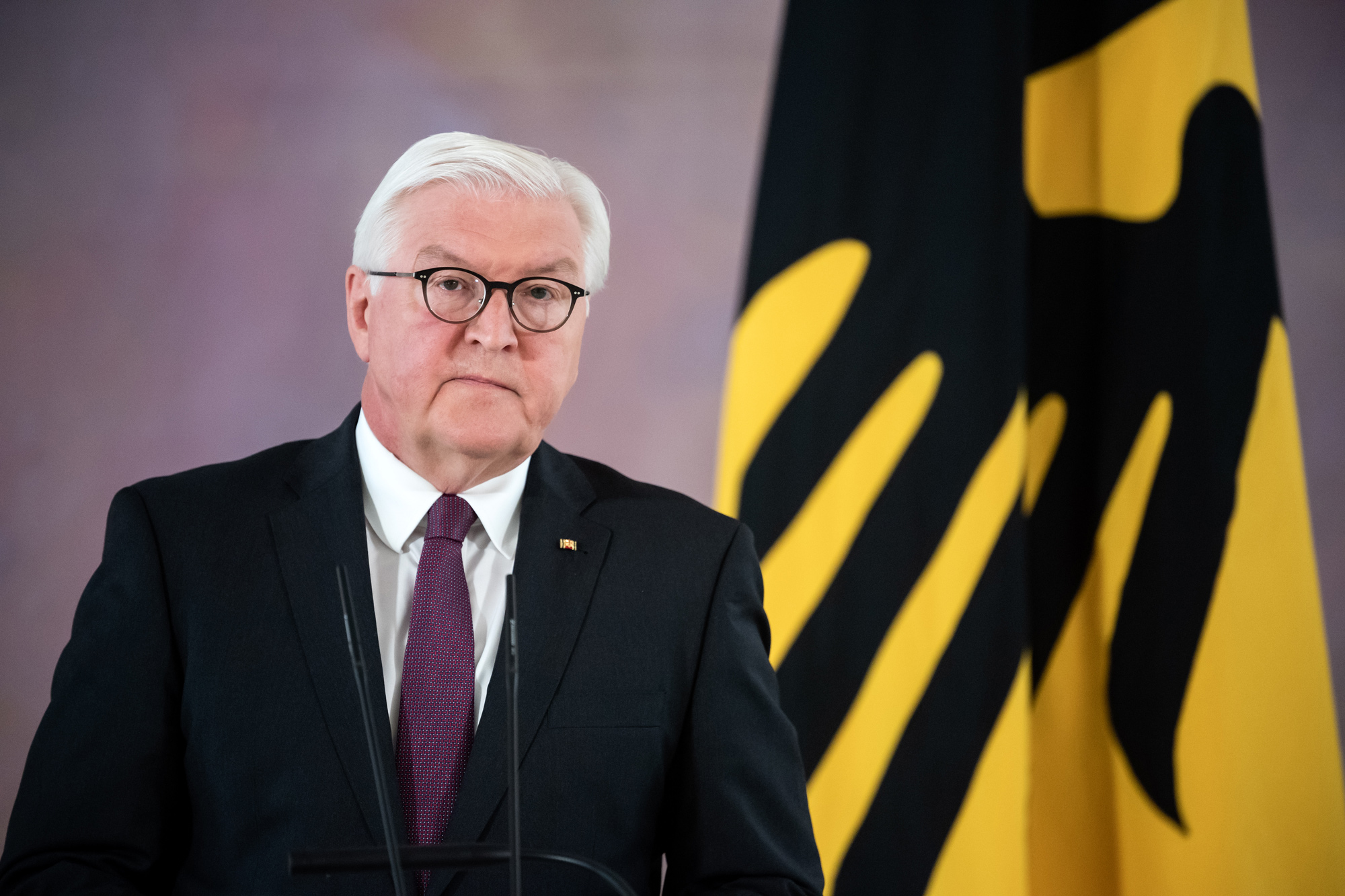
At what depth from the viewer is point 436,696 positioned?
1.13m

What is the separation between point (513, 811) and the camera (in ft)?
2.54

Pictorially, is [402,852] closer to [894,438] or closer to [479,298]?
[479,298]

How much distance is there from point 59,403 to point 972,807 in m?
1.83

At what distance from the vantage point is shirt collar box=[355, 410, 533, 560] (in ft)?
4.09

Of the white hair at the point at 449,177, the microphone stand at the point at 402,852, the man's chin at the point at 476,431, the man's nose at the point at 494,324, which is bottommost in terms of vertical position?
the microphone stand at the point at 402,852

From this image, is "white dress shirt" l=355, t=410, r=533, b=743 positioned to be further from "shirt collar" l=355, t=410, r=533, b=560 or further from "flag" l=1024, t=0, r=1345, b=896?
"flag" l=1024, t=0, r=1345, b=896

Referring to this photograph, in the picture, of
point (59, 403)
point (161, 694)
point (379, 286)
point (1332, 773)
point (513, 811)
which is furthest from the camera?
point (1332, 773)

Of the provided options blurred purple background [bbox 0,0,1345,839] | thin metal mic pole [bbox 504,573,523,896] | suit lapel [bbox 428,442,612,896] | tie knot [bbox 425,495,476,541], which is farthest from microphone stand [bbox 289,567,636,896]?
blurred purple background [bbox 0,0,1345,839]

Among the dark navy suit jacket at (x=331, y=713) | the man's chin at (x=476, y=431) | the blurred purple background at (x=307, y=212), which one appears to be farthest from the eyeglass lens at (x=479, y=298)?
the blurred purple background at (x=307, y=212)

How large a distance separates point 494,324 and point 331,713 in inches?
19.4

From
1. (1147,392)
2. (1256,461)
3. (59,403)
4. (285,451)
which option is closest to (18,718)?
(59,403)

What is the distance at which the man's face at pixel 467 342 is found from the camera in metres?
1.20

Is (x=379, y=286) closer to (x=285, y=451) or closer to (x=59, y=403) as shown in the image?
(x=285, y=451)

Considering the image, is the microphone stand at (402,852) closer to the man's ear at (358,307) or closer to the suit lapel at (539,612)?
the suit lapel at (539,612)
